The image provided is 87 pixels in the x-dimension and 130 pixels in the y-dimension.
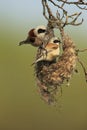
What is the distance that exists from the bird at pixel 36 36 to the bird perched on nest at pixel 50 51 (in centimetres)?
5

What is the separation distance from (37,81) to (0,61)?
20.5 feet

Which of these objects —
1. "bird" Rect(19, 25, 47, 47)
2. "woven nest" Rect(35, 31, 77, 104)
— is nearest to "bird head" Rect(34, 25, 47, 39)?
"bird" Rect(19, 25, 47, 47)

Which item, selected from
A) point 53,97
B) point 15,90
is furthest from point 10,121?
point 53,97

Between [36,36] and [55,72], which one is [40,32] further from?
[55,72]

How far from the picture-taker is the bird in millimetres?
4438

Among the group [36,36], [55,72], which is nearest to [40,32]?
[36,36]

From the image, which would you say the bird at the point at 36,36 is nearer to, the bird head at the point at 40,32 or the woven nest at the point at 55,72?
the bird head at the point at 40,32

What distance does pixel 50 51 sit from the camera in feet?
14.5

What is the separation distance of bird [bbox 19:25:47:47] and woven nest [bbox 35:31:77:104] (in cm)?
13

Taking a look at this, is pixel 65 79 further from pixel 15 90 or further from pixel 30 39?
pixel 15 90

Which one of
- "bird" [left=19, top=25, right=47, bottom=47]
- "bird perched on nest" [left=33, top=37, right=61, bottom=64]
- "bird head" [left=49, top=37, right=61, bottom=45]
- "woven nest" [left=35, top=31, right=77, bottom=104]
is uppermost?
"bird" [left=19, top=25, right=47, bottom=47]

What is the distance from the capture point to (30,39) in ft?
14.7

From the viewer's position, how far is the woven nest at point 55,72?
4.48 metres

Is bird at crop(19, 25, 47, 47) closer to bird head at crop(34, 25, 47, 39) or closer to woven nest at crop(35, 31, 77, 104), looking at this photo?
bird head at crop(34, 25, 47, 39)
